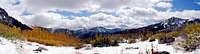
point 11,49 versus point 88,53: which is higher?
point 11,49

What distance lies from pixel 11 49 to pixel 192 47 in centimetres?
2729

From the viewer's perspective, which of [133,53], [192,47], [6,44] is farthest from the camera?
[133,53]

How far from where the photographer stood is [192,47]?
64.2m

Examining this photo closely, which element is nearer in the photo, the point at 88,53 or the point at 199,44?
the point at 199,44

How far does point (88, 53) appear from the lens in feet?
249

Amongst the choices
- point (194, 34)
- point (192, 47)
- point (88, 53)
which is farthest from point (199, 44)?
point (88, 53)

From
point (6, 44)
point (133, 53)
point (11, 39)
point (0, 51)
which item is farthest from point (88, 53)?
point (0, 51)

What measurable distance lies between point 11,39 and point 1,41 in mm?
7032

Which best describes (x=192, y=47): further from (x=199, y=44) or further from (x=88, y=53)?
(x=88, y=53)

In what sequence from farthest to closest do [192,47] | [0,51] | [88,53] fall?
[88,53], [192,47], [0,51]

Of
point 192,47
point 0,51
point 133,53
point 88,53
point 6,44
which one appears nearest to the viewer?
point 0,51

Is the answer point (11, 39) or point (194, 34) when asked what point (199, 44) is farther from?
point (11, 39)

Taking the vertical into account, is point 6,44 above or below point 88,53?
above

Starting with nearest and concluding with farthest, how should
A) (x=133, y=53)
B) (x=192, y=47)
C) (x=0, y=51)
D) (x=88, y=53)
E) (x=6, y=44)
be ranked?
(x=0, y=51) → (x=6, y=44) → (x=192, y=47) → (x=133, y=53) → (x=88, y=53)
